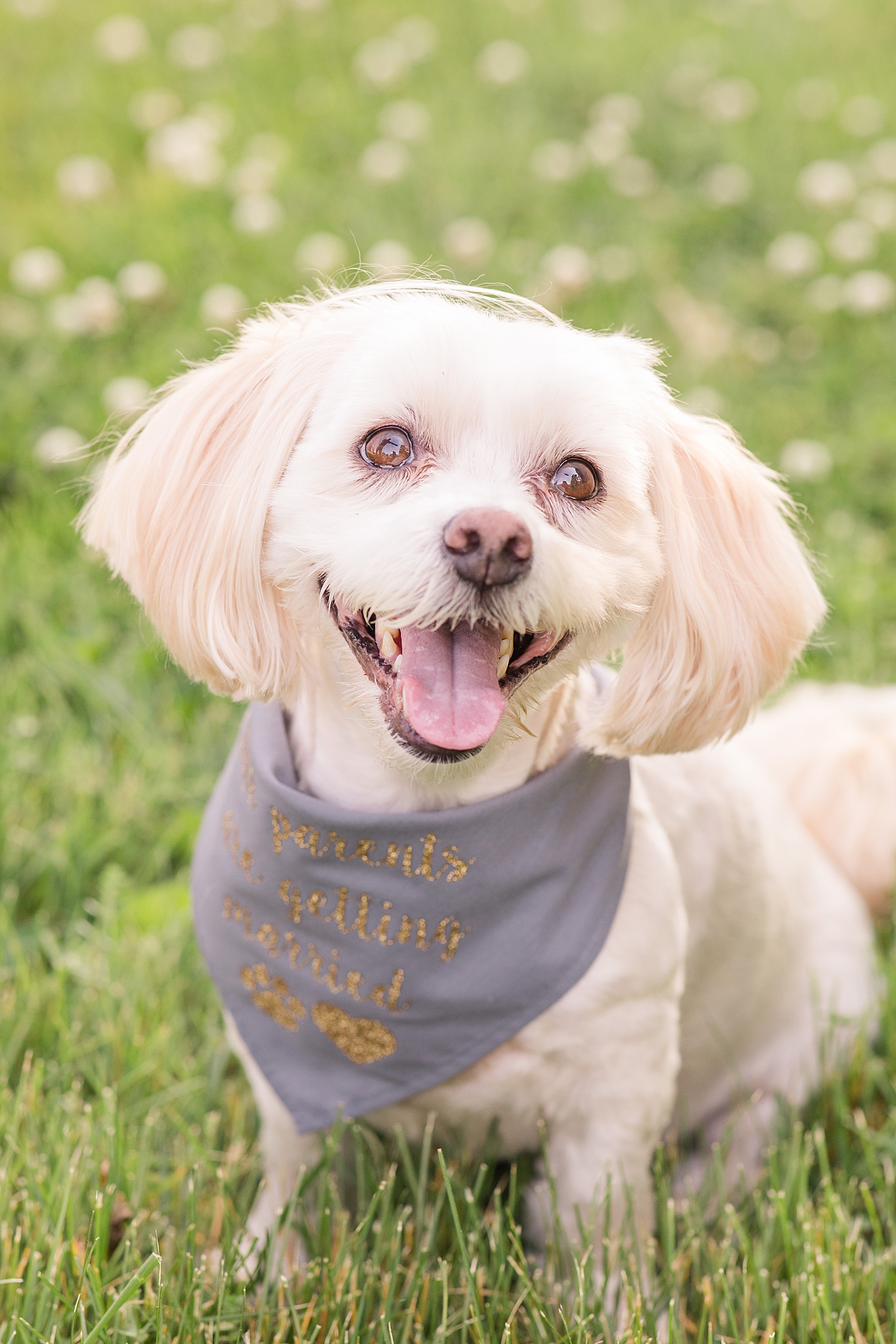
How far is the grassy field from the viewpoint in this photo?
1600mm

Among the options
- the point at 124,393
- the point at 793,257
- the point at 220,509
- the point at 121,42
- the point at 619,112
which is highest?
the point at 121,42

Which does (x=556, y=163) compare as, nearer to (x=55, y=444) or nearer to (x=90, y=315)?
(x=90, y=315)

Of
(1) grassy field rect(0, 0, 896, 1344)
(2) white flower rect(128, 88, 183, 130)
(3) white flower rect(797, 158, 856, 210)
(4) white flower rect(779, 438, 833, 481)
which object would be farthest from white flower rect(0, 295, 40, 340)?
(3) white flower rect(797, 158, 856, 210)

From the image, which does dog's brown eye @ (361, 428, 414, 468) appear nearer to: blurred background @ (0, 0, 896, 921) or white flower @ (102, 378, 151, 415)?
blurred background @ (0, 0, 896, 921)

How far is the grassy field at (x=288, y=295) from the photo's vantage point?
1.60 m

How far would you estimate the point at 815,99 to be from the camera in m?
4.91

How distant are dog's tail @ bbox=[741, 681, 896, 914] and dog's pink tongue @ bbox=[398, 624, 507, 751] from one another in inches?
40.9

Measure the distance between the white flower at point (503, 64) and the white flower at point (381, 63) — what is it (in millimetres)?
323

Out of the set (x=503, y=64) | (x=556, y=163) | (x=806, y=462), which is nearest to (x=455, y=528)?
(x=806, y=462)

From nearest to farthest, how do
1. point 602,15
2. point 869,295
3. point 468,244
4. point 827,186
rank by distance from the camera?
point 468,244 → point 869,295 → point 827,186 → point 602,15

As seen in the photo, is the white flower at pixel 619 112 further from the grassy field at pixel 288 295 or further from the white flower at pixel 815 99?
the white flower at pixel 815 99

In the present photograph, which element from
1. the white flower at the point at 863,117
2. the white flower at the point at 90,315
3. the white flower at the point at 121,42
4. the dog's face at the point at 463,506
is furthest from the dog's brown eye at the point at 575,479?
the white flower at the point at 121,42

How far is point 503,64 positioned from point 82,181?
189cm

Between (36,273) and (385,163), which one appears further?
(385,163)
